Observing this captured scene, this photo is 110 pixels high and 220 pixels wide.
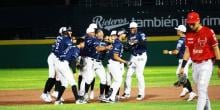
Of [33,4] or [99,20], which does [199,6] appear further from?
[33,4]

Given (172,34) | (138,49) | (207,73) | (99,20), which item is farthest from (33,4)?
(207,73)

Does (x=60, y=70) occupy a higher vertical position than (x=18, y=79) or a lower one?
higher

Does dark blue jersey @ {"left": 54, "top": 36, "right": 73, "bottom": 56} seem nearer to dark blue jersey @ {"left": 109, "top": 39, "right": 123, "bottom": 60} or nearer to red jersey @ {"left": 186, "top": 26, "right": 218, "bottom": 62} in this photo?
dark blue jersey @ {"left": 109, "top": 39, "right": 123, "bottom": 60}

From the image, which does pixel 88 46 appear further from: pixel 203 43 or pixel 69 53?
pixel 203 43

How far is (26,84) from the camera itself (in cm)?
2177

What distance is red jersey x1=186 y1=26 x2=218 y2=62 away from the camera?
33.2 feet

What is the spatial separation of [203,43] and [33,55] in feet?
65.8

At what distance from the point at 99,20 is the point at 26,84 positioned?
8.01 metres

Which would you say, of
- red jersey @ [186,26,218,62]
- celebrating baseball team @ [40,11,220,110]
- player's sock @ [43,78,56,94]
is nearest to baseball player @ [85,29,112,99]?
celebrating baseball team @ [40,11,220,110]

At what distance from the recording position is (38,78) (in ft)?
79.2

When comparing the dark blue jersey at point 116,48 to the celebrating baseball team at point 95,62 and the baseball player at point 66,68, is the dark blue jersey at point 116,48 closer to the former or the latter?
the celebrating baseball team at point 95,62

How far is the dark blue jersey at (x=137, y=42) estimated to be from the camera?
626 inches

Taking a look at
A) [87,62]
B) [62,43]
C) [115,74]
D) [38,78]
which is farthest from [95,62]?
[38,78]

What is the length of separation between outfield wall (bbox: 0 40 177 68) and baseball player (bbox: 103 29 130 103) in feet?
45.1
